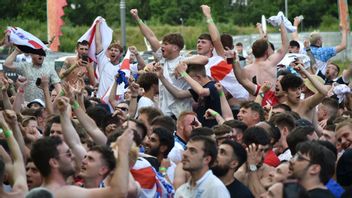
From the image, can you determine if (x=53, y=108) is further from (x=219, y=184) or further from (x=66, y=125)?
(x=219, y=184)

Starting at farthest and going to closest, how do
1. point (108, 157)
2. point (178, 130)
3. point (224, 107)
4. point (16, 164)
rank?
point (224, 107) < point (178, 130) < point (16, 164) < point (108, 157)

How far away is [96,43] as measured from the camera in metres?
18.2

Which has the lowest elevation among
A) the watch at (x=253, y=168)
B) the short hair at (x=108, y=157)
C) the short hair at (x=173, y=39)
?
the watch at (x=253, y=168)

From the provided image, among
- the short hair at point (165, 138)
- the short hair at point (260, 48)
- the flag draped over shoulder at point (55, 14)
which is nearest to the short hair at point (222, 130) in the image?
the short hair at point (165, 138)

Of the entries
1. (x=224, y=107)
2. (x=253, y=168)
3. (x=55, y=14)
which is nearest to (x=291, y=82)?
(x=224, y=107)

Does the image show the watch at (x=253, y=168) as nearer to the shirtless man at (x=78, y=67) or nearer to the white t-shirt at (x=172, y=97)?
the white t-shirt at (x=172, y=97)

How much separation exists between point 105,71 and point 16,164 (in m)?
8.14

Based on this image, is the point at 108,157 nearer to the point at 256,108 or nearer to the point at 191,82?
the point at 256,108

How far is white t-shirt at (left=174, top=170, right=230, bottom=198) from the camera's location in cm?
1047

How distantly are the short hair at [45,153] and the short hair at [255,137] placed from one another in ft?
8.22

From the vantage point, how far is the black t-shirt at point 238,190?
1080 centimetres

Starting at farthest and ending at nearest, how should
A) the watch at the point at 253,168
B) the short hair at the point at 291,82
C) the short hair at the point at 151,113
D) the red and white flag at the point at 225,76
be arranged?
1. the red and white flag at the point at 225,76
2. the short hair at the point at 291,82
3. the short hair at the point at 151,113
4. the watch at the point at 253,168

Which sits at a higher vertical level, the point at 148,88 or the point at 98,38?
the point at 98,38

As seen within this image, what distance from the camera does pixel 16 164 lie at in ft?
33.9
